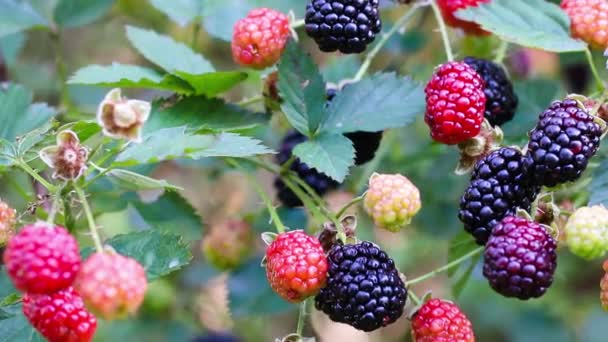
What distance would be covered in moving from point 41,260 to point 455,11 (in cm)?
105

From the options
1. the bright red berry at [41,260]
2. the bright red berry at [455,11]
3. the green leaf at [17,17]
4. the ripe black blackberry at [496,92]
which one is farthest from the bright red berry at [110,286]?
the green leaf at [17,17]

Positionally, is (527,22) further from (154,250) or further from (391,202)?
(154,250)

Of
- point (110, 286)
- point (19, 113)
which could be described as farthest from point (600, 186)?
point (19, 113)

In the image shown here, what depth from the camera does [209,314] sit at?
9.82 feet

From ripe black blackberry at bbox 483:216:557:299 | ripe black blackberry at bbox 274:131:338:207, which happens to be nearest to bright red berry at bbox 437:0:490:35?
ripe black blackberry at bbox 274:131:338:207

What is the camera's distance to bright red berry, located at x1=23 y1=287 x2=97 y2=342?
1.30 m

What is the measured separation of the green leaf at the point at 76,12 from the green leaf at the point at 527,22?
39.8 inches

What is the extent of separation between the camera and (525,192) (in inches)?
58.1

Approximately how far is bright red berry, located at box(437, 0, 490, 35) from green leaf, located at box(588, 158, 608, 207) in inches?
17.1

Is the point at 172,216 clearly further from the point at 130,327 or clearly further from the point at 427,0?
the point at 130,327

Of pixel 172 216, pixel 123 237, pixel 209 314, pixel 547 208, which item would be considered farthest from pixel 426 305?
pixel 209 314

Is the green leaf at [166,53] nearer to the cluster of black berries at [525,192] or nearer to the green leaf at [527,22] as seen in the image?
the green leaf at [527,22]

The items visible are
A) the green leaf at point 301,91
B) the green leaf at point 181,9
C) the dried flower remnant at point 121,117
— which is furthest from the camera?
the green leaf at point 181,9

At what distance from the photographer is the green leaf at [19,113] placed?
1808 millimetres
